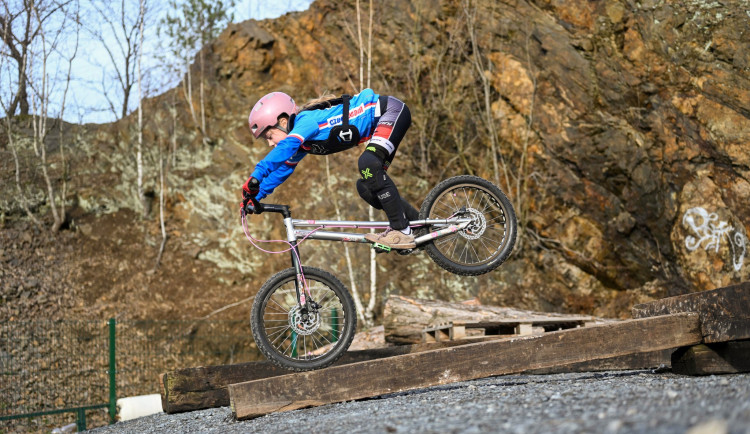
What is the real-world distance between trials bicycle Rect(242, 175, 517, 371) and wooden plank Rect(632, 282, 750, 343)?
5.36 feet

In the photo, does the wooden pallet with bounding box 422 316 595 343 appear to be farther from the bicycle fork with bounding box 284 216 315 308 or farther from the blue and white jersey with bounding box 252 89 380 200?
the blue and white jersey with bounding box 252 89 380 200

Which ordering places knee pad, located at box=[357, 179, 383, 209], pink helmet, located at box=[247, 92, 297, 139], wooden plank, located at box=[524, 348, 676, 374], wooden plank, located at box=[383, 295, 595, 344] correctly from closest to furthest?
pink helmet, located at box=[247, 92, 297, 139]
knee pad, located at box=[357, 179, 383, 209]
wooden plank, located at box=[524, 348, 676, 374]
wooden plank, located at box=[383, 295, 595, 344]

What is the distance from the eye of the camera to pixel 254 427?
461 centimetres

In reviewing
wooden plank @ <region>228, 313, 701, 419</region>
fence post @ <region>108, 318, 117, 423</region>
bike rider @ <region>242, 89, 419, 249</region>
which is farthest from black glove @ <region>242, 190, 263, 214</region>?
fence post @ <region>108, 318, 117, 423</region>

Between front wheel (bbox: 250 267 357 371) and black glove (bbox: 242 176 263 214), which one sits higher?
black glove (bbox: 242 176 263 214)

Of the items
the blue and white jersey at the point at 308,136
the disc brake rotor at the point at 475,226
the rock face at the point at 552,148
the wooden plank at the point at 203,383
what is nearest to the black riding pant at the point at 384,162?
the blue and white jersey at the point at 308,136

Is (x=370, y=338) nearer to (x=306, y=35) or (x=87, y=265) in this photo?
(x=87, y=265)

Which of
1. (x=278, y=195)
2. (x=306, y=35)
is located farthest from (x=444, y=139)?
(x=306, y=35)

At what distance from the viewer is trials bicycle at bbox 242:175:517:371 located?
5.18m

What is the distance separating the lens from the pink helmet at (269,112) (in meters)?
5.32

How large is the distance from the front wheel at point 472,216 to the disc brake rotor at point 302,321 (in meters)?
1.20

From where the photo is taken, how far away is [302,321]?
5.27 meters

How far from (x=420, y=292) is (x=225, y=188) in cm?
602

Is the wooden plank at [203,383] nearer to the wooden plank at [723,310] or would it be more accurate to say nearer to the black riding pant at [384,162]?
the black riding pant at [384,162]
